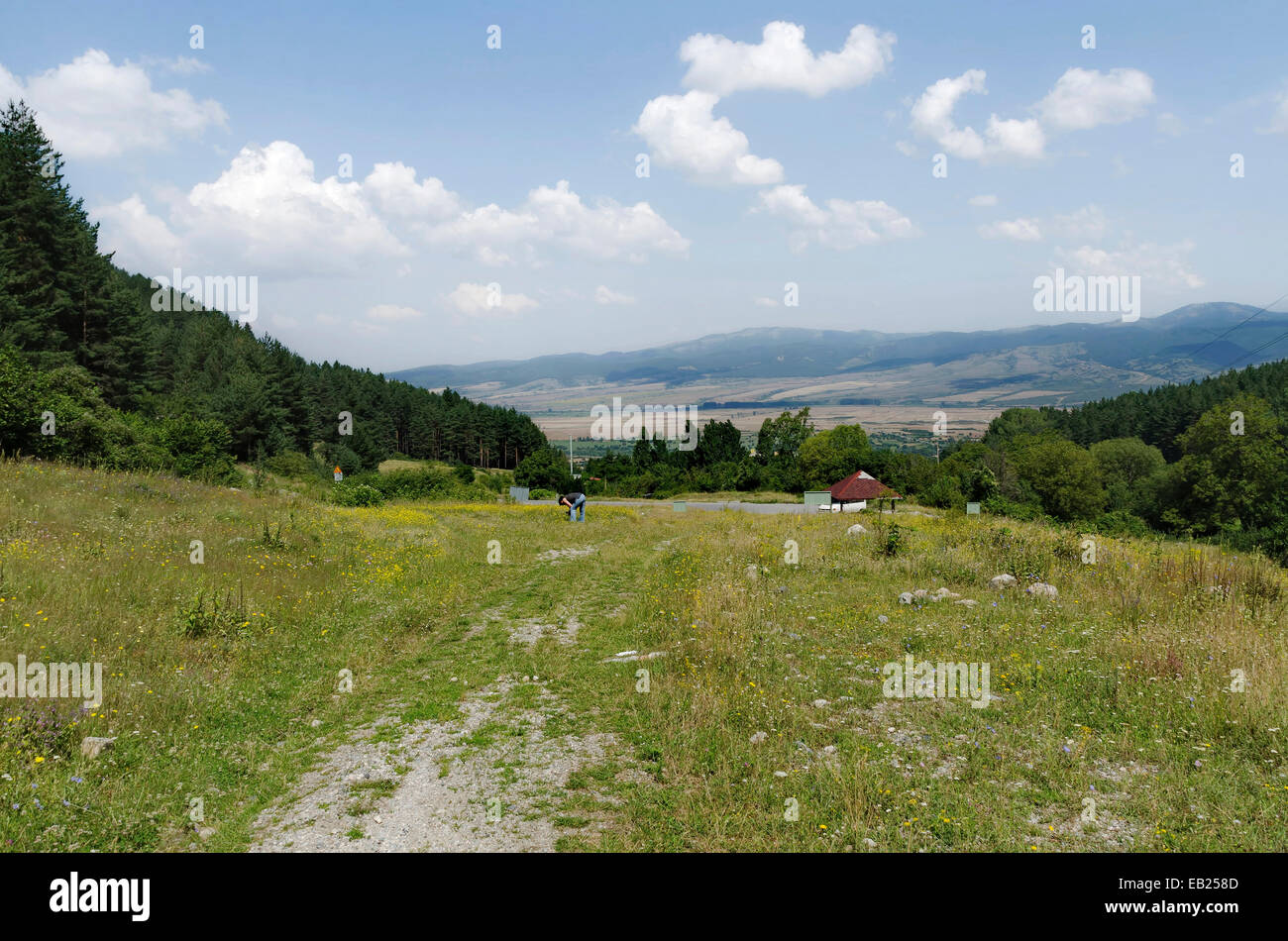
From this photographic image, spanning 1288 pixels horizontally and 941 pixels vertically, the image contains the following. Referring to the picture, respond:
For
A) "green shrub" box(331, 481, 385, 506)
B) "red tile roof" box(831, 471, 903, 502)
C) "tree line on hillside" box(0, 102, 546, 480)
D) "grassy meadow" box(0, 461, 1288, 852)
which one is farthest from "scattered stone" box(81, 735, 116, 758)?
"red tile roof" box(831, 471, 903, 502)

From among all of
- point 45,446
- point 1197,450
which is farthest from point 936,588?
point 1197,450

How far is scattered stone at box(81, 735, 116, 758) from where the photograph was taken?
20.8ft

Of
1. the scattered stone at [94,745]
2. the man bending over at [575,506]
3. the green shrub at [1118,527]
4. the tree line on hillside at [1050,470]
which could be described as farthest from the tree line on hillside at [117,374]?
the green shrub at [1118,527]

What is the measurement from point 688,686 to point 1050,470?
105m

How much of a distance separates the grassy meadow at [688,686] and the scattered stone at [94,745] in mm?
100

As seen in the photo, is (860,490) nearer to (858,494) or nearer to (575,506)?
(858,494)

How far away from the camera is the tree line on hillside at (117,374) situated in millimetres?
23266

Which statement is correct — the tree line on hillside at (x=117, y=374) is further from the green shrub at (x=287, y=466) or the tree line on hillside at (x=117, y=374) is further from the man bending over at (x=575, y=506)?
the man bending over at (x=575, y=506)

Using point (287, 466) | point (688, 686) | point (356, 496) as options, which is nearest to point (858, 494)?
point (356, 496)

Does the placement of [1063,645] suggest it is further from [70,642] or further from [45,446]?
[45,446]

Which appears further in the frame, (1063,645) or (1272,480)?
(1272,480)

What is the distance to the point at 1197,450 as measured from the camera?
86312mm
